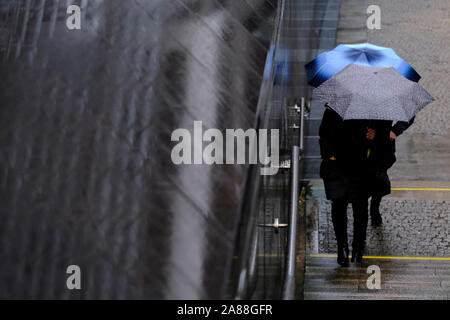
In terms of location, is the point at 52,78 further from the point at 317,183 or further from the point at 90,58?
the point at 317,183

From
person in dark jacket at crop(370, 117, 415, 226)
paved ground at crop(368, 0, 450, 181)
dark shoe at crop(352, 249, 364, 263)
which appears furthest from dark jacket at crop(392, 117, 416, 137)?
paved ground at crop(368, 0, 450, 181)

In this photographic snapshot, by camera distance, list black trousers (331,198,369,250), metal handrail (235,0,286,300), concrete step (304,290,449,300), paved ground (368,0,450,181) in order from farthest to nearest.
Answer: paved ground (368,0,450,181)
black trousers (331,198,369,250)
concrete step (304,290,449,300)
metal handrail (235,0,286,300)

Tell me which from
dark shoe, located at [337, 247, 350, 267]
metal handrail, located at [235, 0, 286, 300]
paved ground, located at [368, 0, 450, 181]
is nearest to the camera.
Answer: metal handrail, located at [235, 0, 286, 300]

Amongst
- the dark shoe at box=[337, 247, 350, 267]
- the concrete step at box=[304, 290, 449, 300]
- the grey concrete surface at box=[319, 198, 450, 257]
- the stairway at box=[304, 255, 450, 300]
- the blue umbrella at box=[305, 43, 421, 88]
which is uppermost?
the blue umbrella at box=[305, 43, 421, 88]

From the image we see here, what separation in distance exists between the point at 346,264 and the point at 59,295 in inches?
105

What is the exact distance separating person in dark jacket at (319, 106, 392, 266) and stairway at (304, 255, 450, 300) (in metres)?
0.40

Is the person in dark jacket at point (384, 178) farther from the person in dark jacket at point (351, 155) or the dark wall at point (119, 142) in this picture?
the dark wall at point (119, 142)

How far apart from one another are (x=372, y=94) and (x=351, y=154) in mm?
470

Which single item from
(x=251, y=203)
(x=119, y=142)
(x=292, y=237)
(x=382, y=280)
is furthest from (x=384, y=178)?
(x=251, y=203)

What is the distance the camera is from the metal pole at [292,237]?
430cm

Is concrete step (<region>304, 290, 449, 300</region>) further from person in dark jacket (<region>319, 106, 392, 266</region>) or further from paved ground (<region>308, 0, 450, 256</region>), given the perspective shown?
paved ground (<region>308, 0, 450, 256</region>)

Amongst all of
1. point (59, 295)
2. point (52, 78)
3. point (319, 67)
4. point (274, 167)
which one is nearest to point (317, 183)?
point (319, 67)

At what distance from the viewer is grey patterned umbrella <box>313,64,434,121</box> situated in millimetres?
5504
